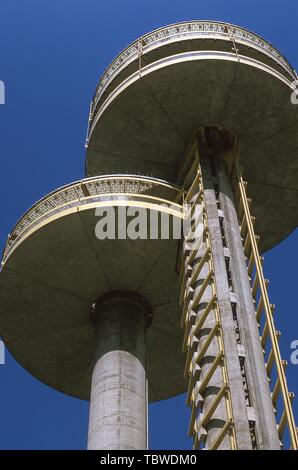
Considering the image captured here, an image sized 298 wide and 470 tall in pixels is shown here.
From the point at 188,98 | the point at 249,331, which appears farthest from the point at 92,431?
the point at 188,98

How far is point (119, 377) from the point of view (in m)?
22.9

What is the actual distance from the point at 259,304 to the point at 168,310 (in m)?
6.18

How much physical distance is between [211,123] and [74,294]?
8231 mm

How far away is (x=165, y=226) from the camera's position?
24547 mm

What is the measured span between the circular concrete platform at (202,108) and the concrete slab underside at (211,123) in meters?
0.04

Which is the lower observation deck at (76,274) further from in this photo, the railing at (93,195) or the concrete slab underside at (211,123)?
the concrete slab underside at (211,123)

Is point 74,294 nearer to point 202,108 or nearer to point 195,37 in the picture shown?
point 202,108

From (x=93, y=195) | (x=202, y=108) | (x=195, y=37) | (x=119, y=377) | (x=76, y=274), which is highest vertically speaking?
(x=195, y=37)

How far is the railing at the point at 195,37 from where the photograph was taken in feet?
92.3

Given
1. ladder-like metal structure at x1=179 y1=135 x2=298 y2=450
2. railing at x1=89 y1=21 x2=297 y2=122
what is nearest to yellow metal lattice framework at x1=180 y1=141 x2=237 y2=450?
ladder-like metal structure at x1=179 y1=135 x2=298 y2=450

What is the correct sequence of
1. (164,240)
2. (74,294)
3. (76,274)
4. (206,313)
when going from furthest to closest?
(74,294)
(76,274)
(164,240)
(206,313)

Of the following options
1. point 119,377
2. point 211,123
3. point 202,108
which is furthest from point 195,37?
point 119,377

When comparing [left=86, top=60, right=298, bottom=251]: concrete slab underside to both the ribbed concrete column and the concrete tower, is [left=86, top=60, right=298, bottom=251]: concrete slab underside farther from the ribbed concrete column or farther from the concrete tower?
the ribbed concrete column

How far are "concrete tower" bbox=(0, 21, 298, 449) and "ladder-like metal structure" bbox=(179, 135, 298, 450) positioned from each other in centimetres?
7
